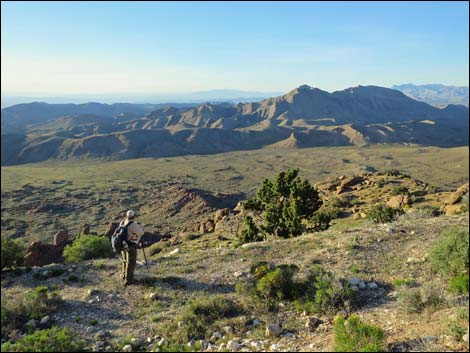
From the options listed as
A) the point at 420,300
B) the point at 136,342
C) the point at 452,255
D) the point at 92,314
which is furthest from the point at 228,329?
the point at 452,255

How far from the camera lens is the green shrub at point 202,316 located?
24.2ft

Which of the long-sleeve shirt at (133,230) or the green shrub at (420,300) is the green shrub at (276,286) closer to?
the green shrub at (420,300)

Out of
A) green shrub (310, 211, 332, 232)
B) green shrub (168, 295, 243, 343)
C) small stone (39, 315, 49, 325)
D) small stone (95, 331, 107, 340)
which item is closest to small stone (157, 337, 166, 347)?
green shrub (168, 295, 243, 343)

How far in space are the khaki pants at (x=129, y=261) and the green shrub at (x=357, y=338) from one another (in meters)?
5.73

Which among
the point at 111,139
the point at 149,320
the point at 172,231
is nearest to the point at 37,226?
the point at 172,231

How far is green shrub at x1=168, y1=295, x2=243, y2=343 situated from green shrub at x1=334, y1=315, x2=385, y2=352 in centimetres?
265

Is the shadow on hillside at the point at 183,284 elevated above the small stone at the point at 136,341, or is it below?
below

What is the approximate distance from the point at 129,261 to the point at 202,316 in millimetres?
3061

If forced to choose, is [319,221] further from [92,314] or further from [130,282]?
[92,314]

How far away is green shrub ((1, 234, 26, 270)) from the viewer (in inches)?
492

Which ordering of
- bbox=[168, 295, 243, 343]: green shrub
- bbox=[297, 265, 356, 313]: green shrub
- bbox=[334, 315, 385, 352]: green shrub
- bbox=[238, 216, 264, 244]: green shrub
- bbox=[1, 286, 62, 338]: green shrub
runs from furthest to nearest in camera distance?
bbox=[238, 216, 264, 244]: green shrub → bbox=[297, 265, 356, 313]: green shrub → bbox=[1, 286, 62, 338]: green shrub → bbox=[168, 295, 243, 343]: green shrub → bbox=[334, 315, 385, 352]: green shrub

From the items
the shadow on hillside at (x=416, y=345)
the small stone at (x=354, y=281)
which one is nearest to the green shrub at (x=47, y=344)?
the shadow on hillside at (x=416, y=345)

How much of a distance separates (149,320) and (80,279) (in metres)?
3.92

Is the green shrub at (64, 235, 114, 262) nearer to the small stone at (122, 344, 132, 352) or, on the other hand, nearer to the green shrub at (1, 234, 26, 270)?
the green shrub at (1, 234, 26, 270)
